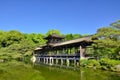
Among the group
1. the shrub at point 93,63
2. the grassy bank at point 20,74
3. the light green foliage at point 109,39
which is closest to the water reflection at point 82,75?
the grassy bank at point 20,74

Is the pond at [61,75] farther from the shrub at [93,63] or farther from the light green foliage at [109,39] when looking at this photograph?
the light green foliage at [109,39]

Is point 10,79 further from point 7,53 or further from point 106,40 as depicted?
point 7,53

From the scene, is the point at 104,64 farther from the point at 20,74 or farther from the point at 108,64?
the point at 20,74

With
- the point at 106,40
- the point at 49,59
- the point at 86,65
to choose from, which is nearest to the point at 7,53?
the point at 49,59

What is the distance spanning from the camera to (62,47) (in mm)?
50531

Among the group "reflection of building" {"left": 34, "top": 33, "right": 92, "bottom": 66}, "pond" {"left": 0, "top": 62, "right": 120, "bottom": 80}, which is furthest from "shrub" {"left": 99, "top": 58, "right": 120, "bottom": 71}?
"reflection of building" {"left": 34, "top": 33, "right": 92, "bottom": 66}

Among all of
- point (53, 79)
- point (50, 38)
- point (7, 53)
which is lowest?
A: point (53, 79)

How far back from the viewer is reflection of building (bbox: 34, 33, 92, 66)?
4012 cm

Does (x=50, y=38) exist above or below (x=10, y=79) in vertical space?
above

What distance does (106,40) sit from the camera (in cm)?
3300

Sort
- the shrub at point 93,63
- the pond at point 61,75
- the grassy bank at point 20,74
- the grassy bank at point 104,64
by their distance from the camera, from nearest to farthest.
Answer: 1. the pond at point 61,75
2. the grassy bank at point 20,74
3. the grassy bank at point 104,64
4. the shrub at point 93,63

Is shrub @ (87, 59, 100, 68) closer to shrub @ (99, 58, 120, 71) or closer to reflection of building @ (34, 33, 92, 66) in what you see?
shrub @ (99, 58, 120, 71)

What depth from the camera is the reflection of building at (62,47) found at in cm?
4012

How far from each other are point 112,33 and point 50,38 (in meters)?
27.3
